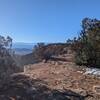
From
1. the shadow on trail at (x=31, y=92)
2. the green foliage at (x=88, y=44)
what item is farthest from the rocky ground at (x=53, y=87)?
the green foliage at (x=88, y=44)

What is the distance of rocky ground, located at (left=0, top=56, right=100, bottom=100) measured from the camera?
8.11 meters

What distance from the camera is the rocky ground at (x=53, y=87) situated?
8109 mm

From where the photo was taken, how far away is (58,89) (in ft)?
28.7

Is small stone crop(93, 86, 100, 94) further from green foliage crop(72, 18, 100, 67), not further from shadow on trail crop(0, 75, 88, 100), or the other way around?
green foliage crop(72, 18, 100, 67)

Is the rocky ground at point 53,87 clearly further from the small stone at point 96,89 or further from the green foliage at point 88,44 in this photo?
the green foliage at point 88,44

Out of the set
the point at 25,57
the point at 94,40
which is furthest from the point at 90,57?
the point at 25,57

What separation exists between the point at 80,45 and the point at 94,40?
3.05ft

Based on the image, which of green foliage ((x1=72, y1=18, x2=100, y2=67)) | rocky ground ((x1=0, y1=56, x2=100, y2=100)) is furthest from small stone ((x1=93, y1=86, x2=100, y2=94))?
green foliage ((x1=72, y1=18, x2=100, y2=67))

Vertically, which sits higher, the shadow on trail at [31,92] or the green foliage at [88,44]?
the green foliage at [88,44]

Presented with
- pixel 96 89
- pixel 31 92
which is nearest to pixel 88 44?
pixel 96 89

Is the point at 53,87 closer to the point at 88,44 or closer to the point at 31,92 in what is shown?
the point at 31,92

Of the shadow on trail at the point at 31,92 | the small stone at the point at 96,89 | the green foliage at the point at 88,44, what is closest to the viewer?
the shadow on trail at the point at 31,92

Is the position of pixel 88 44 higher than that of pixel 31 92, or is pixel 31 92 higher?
pixel 88 44

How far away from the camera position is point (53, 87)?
9008 mm
